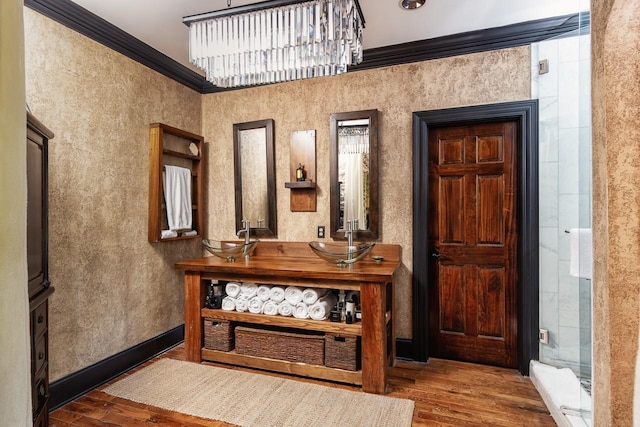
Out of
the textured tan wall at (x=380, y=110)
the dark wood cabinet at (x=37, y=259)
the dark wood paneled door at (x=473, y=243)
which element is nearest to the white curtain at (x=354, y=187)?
the textured tan wall at (x=380, y=110)

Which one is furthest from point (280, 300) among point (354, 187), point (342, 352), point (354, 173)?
point (354, 173)

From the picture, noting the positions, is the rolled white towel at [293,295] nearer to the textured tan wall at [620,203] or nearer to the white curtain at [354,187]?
the white curtain at [354,187]

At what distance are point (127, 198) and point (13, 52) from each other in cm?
249

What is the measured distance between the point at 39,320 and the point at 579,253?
296 centimetres

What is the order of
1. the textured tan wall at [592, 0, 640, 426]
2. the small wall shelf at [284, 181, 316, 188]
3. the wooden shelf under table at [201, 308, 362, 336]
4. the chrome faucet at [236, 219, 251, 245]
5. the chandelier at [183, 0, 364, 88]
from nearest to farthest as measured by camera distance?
the textured tan wall at [592, 0, 640, 426]
the chandelier at [183, 0, 364, 88]
the wooden shelf under table at [201, 308, 362, 336]
the small wall shelf at [284, 181, 316, 188]
the chrome faucet at [236, 219, 251, 245]

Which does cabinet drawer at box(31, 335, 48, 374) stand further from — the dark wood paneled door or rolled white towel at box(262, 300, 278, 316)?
the dark wood paneled door

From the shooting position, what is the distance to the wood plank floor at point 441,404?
2059 mm

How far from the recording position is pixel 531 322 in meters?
2.58

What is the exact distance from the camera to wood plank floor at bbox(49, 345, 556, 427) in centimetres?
206

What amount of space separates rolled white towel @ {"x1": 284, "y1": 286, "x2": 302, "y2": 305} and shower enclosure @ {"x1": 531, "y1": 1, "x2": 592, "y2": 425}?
181 cm

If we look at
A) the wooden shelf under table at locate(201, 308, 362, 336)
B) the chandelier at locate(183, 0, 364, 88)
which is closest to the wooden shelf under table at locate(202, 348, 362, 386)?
the wooden shelf under table at locate(201, 308, 362, 336)

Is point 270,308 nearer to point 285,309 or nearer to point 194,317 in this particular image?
point 285,309

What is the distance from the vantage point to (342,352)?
247cm

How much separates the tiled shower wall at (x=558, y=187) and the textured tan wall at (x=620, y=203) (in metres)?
1.08
